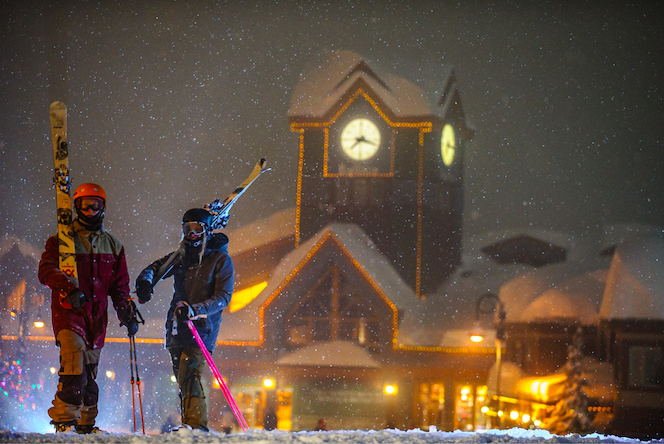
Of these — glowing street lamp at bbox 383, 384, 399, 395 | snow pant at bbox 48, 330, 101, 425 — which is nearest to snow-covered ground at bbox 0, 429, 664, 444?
snow pant at bbox 48, 330, 101, 425

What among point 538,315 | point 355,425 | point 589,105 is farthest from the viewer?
point 589,105

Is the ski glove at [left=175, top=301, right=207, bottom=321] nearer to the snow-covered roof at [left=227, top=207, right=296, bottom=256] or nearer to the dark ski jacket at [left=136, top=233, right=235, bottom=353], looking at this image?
the dark ski jacket at [left=136, top=233, right=235, bottom=353]

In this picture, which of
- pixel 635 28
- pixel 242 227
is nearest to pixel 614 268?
pixel 635 28

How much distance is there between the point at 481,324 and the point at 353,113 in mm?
6901

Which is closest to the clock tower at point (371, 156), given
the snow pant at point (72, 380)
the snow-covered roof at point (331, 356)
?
the snow-covered roof at point (331, 356)

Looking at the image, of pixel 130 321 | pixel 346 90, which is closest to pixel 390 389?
pixel 346 90

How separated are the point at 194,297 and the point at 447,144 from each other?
1441cm

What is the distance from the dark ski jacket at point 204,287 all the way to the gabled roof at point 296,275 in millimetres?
9527

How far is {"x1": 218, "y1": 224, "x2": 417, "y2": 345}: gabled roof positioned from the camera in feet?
44.3

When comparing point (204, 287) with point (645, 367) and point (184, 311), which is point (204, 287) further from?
point (645, 367)

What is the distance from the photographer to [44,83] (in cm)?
1183

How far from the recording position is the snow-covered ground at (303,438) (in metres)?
2.73

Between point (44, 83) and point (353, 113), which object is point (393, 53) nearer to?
point (353, 113)

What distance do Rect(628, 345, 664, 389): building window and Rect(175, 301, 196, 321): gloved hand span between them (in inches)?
481
